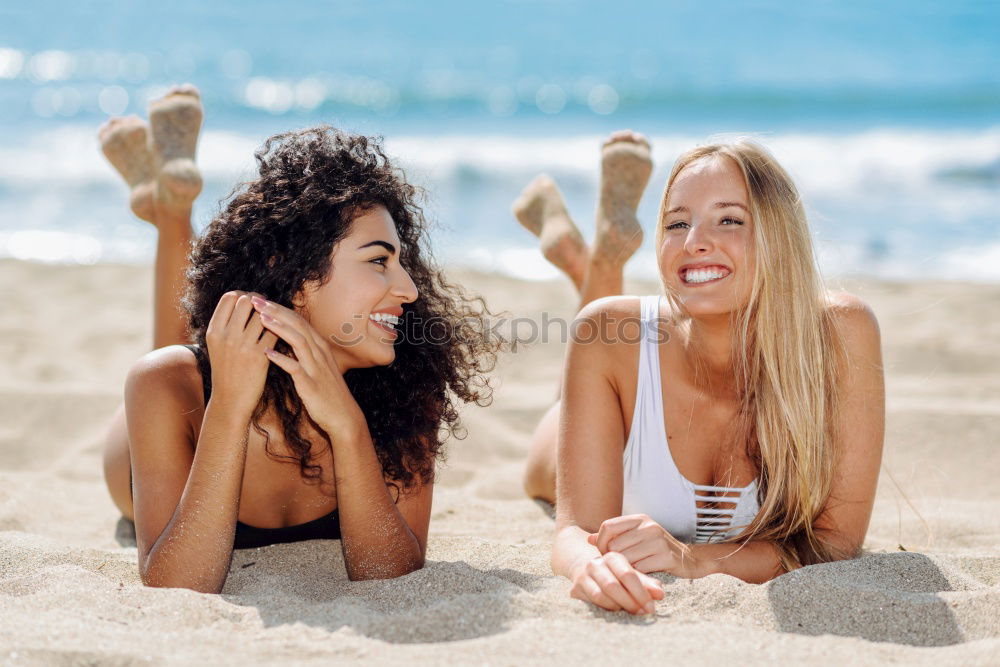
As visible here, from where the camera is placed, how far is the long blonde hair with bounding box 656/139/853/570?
9.54 feet

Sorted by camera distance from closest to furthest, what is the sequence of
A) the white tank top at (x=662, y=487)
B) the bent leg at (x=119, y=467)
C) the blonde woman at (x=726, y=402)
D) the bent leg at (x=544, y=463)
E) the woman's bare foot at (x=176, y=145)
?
the blonde woman at (x=726, y=402)
the white tank top at (x=662, y=487)
the bent leg at (x=119, y=467)
the bent leg at (x=544, y=463)
the woman's bare foot at (x=176, y=145)

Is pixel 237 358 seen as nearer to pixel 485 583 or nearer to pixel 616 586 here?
pixel 485 583

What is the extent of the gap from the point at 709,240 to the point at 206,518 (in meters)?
1.63

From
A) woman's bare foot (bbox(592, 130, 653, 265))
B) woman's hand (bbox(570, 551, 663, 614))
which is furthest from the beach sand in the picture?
woman's bare foot (bbox(592, 130, 653, 265))

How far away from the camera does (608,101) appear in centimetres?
1606

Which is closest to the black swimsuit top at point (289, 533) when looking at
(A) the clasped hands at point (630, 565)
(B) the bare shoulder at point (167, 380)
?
(B) the bare shoulder at point (167, 380)

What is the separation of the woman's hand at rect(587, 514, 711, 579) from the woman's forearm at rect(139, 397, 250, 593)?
3.34 ft

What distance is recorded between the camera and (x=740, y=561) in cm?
279

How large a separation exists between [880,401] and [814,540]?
462 millimetres

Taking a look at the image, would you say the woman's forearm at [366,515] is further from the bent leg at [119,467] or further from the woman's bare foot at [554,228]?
the woman's bare foot at [554,228]

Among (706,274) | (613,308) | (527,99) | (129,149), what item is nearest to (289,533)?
(613,308)

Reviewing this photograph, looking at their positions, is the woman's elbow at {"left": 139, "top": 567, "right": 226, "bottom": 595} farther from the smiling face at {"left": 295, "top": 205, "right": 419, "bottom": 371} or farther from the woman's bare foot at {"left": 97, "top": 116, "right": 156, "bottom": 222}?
the woman's bare foot at {"left": 97, "top": 116, "right": 156, "bottom": 222}

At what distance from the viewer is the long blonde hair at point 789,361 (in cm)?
291

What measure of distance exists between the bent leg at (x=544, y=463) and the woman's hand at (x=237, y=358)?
60.0 inches
